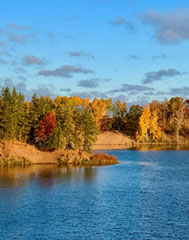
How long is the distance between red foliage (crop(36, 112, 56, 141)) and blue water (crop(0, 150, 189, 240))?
18.1m

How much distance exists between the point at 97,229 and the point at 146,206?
37.6 ft

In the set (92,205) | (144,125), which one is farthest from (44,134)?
(144,125)

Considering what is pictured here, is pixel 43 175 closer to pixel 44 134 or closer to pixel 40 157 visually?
pixel 40 157

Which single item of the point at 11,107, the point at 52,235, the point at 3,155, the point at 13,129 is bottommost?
the point at 52,235

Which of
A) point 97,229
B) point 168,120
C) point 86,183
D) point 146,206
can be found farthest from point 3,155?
point 168,120

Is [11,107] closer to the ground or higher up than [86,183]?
higher up

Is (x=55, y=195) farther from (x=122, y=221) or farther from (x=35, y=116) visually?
(x=35, y=116)

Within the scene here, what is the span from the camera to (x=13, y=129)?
9106 cm

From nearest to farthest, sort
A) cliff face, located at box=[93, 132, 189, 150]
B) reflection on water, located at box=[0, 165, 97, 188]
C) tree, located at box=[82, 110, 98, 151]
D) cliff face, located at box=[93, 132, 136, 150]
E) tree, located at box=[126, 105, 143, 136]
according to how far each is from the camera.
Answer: reflection on water, located at box=[0, 165, 97, 188]
tree, located at box=[82, 110, 98, 151]
cliff face, located at box=[93, 132, 189, 150]
cliff face, located at box=[93, 132, 136, 150]
tree, located at box=[126, 105, 143, 136]

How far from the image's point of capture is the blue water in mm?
35719

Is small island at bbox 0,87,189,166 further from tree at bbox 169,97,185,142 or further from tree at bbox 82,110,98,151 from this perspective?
tree at bbox 169,97,185,142

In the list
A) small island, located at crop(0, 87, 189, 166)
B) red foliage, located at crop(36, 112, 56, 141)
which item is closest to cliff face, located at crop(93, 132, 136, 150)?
small island, located at crop(0, 87, 189, 166)

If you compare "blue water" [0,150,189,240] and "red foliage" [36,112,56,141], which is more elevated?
"red foliage" [36,112,56,141]

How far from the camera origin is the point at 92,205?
153 feet
